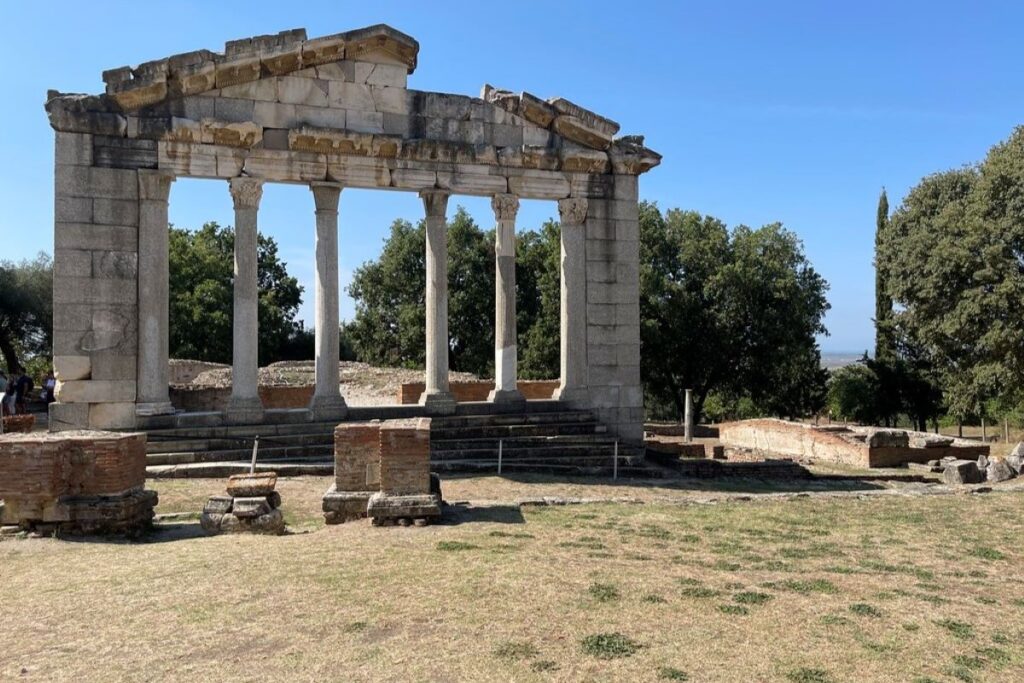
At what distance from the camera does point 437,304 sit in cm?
1716

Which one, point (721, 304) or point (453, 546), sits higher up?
point (721, 304)

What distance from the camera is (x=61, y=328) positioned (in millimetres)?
14586

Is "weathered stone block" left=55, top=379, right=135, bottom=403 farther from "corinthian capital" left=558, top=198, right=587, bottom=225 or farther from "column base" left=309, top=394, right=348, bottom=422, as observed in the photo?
"corinthian capital" left=558, top=198, right=587, bottom=225

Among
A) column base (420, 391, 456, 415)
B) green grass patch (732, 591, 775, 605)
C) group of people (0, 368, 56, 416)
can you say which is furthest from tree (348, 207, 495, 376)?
green grass patch (732, 591, 775, 605)

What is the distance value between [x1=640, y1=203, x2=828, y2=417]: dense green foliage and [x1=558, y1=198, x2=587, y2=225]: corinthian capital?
54.7 feet

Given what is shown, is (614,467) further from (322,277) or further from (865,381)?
(865,381)

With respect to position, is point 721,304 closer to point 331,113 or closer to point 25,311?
point 331,113

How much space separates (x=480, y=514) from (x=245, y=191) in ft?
28.7

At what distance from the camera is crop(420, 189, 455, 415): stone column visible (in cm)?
1706

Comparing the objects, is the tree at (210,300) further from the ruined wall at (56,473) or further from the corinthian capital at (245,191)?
the ruined wall at (56,473)

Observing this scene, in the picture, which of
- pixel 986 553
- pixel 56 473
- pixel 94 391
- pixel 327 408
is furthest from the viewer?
pixel 327 408

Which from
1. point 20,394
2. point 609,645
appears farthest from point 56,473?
point 20,394

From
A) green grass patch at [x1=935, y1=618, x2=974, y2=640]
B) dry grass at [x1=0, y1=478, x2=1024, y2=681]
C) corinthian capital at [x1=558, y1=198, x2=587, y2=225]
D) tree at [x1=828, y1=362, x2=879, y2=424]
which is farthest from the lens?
tree at [x1=828, y1=362, x2=879, y2=424]

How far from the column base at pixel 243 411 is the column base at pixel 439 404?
337cm
